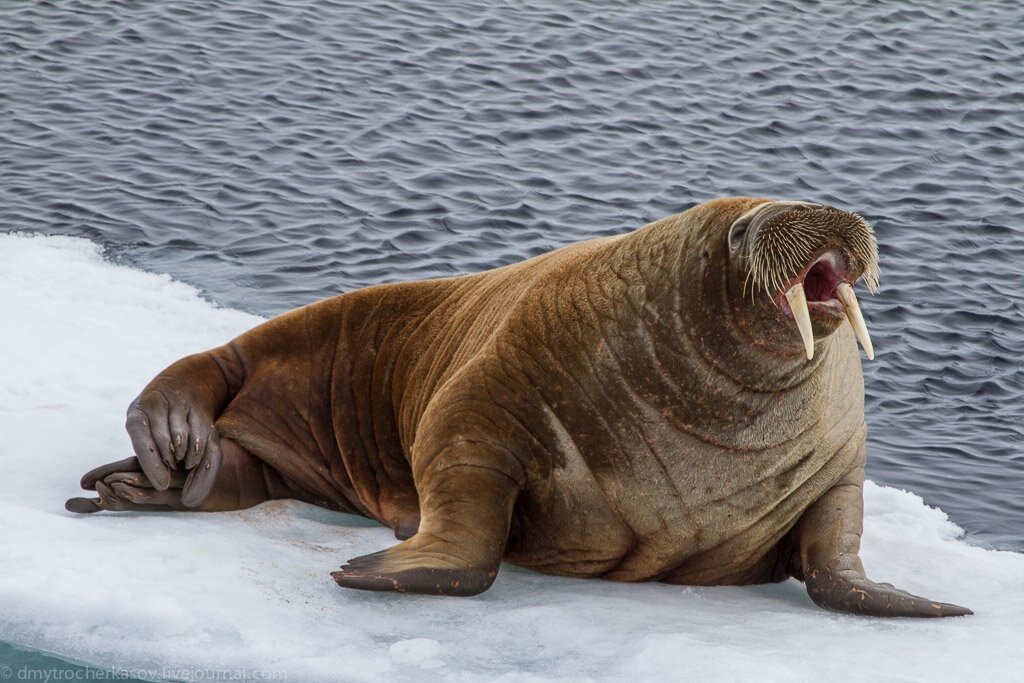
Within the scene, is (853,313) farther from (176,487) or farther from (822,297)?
(176,487)

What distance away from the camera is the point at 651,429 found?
532 cm

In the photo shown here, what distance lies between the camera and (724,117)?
571 inches

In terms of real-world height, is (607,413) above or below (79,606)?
above

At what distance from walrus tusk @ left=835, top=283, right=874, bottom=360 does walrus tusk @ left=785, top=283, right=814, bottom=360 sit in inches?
4.8

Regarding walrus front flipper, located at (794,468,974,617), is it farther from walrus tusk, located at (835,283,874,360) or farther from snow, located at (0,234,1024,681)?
walrus tusk, located at (835,283,874,360)

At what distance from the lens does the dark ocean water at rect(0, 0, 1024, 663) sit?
985cm

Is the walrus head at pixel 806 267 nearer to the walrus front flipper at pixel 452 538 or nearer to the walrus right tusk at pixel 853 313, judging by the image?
the walrus right tusk at pixel 853 313

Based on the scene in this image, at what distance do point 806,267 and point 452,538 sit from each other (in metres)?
1.50

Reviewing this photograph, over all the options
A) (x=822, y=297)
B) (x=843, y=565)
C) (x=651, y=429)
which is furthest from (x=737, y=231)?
(x=843, y=565)

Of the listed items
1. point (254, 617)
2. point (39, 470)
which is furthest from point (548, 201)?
point (254, 617)

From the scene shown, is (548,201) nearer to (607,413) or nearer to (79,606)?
(607,413)

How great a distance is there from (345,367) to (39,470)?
131 cm

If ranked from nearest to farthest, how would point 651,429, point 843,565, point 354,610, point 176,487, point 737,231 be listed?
point 354,610
point 737,231
point 651,429
point 843,565
point 176,487

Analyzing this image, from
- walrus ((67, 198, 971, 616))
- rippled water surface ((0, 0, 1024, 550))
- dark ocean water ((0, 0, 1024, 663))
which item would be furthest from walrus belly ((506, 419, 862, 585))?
rippled water surface ((0, 0, 1024, 550))
